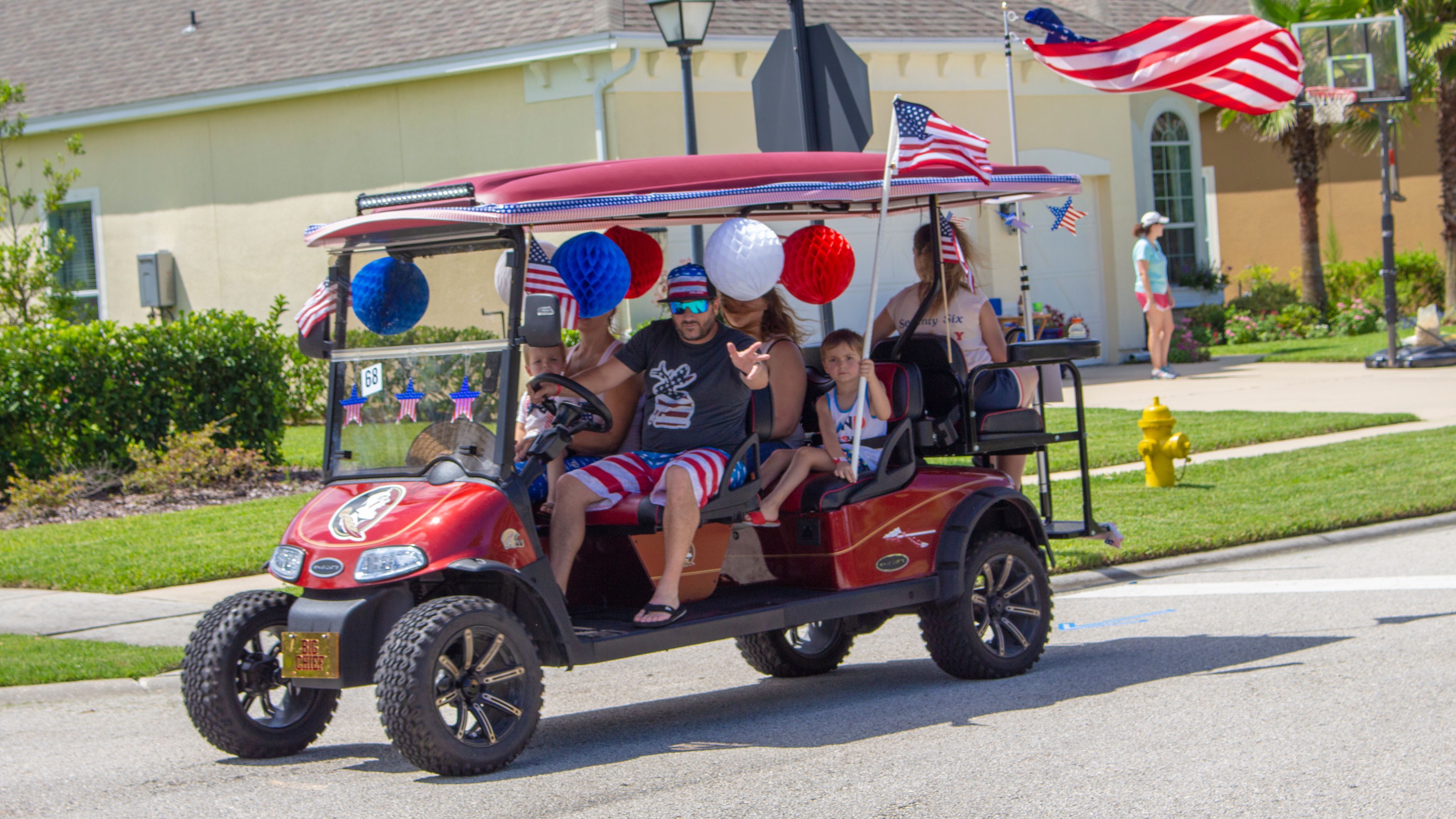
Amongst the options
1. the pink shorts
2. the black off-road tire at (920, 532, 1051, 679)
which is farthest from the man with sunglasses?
the pink shorts

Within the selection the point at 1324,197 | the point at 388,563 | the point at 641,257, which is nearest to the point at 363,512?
the point at 388,563

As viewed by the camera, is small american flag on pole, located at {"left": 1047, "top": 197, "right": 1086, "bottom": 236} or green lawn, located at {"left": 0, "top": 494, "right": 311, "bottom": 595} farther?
green lawn, located at {"left": 0, "top": 494, "right": 311, "bottom": 595}

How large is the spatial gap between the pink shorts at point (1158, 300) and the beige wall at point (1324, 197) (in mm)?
11870

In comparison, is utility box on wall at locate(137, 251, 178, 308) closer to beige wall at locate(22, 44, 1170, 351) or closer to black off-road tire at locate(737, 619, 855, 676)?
beige wall at locate(22, 44, 1170, 351)

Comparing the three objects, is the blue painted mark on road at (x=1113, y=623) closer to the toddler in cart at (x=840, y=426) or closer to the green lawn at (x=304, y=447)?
the toddler in cart at (x=840, y=426)

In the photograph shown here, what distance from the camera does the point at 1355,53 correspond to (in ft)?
52.8

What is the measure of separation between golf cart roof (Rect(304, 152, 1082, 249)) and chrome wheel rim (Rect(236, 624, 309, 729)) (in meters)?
1.54

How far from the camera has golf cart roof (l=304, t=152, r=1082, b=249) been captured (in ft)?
18.7

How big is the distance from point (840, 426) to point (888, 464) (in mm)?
271

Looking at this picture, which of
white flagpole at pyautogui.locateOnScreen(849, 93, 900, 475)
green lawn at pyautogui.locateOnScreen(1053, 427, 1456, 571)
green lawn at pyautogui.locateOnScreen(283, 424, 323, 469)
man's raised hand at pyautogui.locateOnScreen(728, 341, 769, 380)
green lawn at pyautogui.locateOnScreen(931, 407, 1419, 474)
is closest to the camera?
man's raised hand at pyautogui.locateOnScreen(728, 341, 769, 380)

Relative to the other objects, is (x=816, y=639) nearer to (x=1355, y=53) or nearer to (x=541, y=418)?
(x=541, y=418)

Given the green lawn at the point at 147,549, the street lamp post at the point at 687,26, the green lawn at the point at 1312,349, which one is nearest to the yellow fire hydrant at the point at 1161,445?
the street lamp post at the point at 687,26

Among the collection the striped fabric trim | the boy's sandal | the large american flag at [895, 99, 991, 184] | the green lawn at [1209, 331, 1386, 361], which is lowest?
the boy's sandal

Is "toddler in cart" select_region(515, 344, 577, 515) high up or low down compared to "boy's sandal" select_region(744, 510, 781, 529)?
up
